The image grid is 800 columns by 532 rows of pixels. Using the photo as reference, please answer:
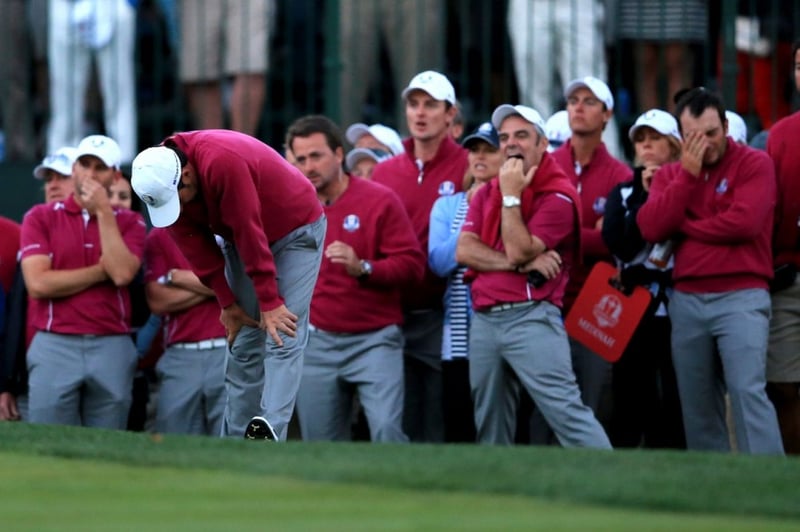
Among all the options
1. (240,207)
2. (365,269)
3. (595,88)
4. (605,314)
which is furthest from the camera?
(595,88)

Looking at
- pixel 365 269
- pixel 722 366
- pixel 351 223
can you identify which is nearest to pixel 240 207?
pixel 365 269

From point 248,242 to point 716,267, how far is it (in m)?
2.61

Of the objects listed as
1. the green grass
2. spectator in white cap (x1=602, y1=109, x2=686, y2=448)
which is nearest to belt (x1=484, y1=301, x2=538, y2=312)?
spectator in white cap (x1=602, y1=109, x2=686, y2=448)

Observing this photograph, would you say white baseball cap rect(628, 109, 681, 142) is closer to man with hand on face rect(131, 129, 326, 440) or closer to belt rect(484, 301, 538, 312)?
belt rect(484, 301, 538, 312)

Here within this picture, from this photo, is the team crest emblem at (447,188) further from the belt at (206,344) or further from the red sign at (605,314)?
the belt at (206,344)

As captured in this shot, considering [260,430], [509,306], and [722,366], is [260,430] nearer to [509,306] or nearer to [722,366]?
[509,306]

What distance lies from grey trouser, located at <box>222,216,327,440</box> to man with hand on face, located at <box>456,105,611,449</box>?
1.07m

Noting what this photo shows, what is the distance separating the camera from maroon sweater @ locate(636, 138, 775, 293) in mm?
9320

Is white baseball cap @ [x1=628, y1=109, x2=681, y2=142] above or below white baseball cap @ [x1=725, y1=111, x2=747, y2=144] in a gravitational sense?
above

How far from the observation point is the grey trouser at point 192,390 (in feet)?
34.7

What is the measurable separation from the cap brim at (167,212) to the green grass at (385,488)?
45.9 inches

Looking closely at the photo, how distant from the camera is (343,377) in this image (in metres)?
10.2

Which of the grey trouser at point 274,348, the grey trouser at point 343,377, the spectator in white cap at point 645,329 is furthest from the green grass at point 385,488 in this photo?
the spectator in white cap at point 645,329

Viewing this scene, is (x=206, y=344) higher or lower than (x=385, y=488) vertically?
lower
